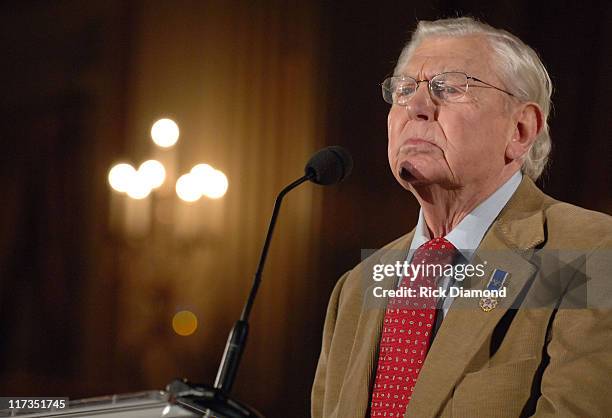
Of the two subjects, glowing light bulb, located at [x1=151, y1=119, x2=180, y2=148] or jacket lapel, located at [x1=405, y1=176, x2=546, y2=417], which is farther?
glowing light bulb, located at [x1=151, y1=119, x2=180, y2=148]

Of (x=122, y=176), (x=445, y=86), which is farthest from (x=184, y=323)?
(x=445, y=86)

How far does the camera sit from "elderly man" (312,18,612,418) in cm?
139

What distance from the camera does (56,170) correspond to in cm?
499

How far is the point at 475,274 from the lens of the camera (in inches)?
62.0

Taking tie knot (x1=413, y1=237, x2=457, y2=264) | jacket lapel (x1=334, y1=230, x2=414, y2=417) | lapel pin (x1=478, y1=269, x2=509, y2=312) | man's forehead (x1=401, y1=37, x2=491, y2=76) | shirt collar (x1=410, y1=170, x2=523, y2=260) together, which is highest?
man's forehead (x1=401, y1=37, x2=491, y2=76)

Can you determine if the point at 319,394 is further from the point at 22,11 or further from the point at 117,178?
the point at 22,11

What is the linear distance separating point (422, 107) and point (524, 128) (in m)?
0.24

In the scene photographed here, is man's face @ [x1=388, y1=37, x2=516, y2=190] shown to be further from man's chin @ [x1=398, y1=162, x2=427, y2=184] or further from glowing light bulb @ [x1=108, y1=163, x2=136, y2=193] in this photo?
glowing light bulb @ [x1=108, y1=163, x2=136, y2=193]

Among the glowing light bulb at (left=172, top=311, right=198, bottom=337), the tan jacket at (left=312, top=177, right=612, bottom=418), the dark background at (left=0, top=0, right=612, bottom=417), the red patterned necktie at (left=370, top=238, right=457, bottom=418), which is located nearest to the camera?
the tan jacket at (left=312, top=177, right=612, bottom=418)

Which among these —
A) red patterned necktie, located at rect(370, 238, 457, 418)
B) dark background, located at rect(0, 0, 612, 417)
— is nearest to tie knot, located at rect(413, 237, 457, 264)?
red patterned necktie, located at rect(370, 238, 457, 418)

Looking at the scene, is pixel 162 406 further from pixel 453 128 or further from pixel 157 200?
Result: pixel 157 200

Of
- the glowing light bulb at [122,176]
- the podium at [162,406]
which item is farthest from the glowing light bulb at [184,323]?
the podium at [162,406]

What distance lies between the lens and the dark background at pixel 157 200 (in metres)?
4.73

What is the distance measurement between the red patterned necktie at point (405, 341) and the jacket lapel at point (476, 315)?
7cm
